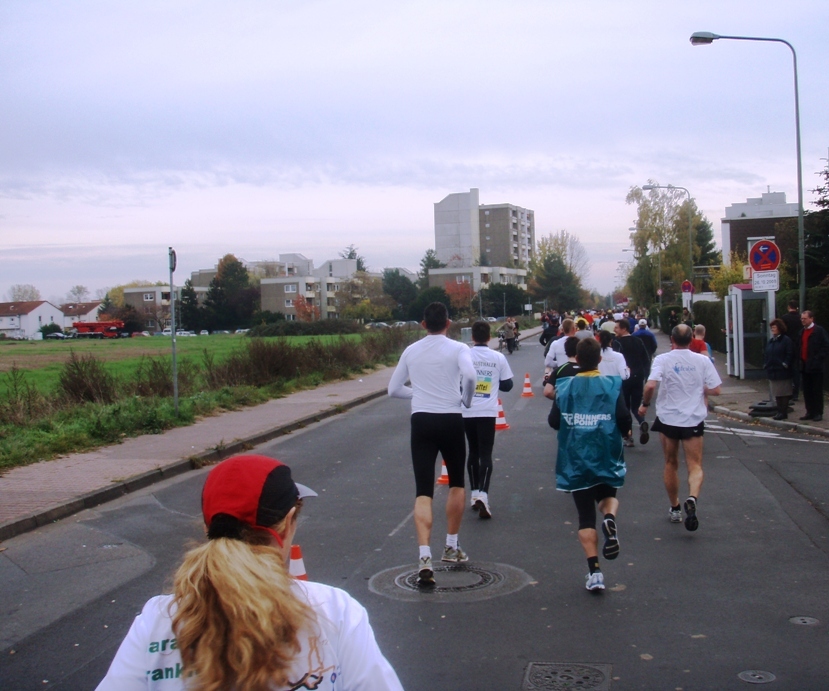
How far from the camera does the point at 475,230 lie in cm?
14662

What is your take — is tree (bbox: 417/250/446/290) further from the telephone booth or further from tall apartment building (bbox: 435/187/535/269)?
the telephone booth

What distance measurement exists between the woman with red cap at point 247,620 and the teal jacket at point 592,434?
4.21m

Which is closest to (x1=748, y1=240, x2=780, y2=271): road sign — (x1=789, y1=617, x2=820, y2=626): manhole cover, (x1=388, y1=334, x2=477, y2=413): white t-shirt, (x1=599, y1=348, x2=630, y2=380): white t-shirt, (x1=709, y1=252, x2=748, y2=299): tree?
(x1=599, y1=348, x2=630, y2=380): white t-shirt

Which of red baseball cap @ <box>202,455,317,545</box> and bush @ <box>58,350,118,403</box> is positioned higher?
red baseball cap @ <box>202,455,317,545</box>

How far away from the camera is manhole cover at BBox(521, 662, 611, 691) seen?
4.31 m

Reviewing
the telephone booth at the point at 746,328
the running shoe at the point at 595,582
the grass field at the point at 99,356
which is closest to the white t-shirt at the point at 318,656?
the running shoe at the point at 595,582

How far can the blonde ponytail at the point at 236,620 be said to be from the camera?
1.59 m

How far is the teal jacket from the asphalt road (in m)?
0.79

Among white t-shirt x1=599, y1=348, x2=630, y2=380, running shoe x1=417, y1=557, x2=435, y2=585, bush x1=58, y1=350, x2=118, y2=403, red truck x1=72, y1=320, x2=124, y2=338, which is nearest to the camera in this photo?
running shoe x1=417, y1=557, x2=435, y2=585

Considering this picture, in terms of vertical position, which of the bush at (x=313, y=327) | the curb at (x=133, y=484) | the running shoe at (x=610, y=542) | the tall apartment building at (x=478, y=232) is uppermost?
the tall apartment building at (x=478, y=232)

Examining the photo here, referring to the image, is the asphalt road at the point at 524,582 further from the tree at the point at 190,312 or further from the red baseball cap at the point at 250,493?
the tree at the point at 190,312

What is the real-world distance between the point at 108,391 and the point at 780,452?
13672mm

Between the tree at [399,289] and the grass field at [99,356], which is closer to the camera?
the grass field at [99,356]

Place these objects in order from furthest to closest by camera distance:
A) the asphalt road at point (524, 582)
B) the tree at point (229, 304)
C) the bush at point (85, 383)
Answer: the tree at point (229, 304) < the bush at point (85, 383) < the asphalt road at point (524, 582)
